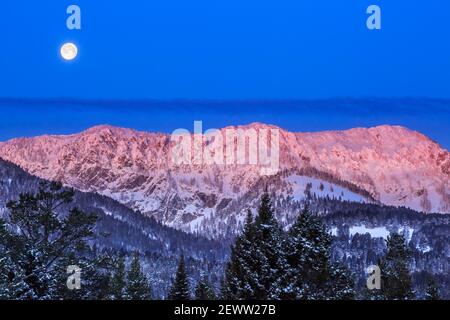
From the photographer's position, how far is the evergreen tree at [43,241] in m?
25.7

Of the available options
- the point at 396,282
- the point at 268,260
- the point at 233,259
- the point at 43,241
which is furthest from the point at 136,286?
the point at 43,241

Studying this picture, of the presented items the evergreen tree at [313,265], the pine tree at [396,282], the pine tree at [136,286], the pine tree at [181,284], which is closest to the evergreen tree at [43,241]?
the evergreen tree at [313,265]

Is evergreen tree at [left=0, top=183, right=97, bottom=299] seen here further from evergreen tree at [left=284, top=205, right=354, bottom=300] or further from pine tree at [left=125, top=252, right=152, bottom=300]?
pine tree at [left=125, top=252, right=152, bottom=300]

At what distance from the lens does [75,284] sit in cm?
2766

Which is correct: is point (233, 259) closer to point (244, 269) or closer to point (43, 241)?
point (244, 269)

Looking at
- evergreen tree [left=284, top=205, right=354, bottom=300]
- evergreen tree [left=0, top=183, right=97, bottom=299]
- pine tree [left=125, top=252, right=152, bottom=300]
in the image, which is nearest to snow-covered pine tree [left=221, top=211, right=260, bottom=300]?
evergreen tree [left=284, top=205, right=354, bottom=300]

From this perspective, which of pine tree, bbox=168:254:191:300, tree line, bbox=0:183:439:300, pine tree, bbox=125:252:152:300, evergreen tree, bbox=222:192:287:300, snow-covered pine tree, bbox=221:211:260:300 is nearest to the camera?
tree line, bbox=0:183:439:300

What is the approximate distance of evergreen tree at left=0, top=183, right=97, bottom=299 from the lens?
1010 inches

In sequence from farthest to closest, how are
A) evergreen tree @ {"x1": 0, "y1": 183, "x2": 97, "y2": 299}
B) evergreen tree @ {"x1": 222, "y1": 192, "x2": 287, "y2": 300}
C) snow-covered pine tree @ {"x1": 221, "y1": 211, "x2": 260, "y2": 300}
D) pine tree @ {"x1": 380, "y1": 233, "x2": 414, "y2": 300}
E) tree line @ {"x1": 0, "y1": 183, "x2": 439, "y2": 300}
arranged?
pine tree @ {"x1": 380, "y1": 233, "x2": 414, "y2": 300} → snow-covered pine tree @ {"x1": 221, "y1": 211, "x2": 260, "y2": 300} → evergreen tree @ {"x1": 222, "y1": 192, "x2": 287, "y2": 300} → tree line @ {"x1": 0, "y1": 183, "x2": 439, "y2": 300} → evergreen tree @ {"x1": 0, "y1": 183, "x2": 97, "y2": 299}

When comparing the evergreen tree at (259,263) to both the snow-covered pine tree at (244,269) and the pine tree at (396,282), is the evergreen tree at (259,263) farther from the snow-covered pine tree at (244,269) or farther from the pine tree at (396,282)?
the pine tree at (396,282)

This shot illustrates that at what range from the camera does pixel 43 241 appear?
27.0 m

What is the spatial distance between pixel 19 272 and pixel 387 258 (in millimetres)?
20702
